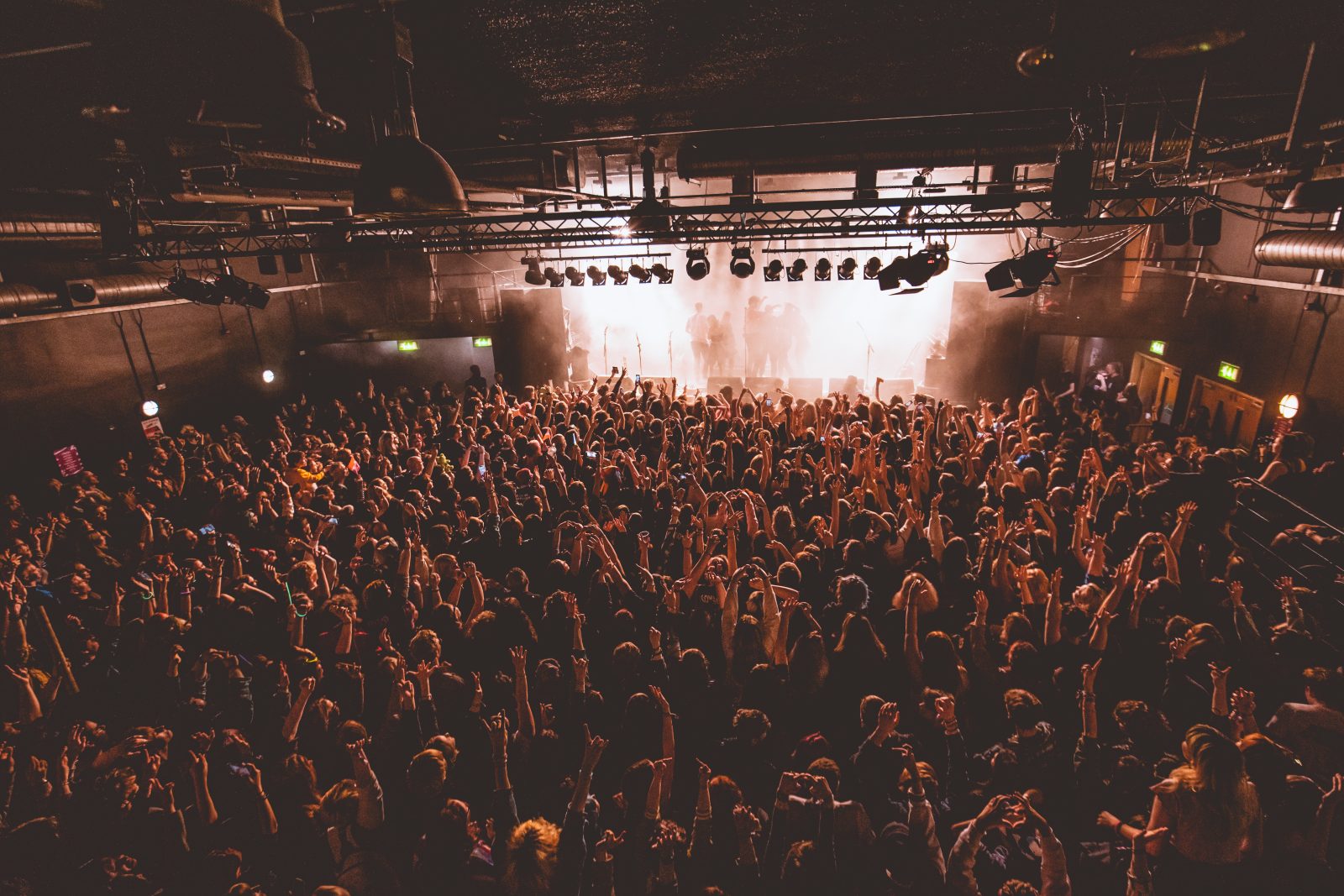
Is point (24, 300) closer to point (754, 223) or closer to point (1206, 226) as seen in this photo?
point (754, 223)

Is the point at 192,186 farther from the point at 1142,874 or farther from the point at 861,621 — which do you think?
the point at 1142,874

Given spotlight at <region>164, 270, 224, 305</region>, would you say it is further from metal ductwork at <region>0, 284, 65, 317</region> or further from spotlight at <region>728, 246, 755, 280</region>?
spotlight at <region>728, 246, 755, 280</region>

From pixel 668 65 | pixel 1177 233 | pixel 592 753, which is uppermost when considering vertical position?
pixel 668 65

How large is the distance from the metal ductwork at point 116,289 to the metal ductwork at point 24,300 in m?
0.20

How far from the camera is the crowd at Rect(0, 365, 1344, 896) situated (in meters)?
2.31

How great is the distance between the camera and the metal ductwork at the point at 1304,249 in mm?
5828

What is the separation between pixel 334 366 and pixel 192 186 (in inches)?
343

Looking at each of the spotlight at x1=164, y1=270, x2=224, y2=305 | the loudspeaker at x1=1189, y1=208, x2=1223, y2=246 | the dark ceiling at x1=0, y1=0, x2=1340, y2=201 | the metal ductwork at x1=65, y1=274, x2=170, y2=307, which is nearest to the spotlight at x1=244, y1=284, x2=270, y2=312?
the spotlight at x1=164, y1=270, x2=224, y2=305

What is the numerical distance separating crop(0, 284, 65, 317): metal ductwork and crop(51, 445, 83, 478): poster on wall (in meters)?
2.07

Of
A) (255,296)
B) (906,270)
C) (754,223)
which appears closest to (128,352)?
(255,296)

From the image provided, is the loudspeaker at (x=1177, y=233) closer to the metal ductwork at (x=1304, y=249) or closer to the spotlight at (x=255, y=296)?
the metal ductwork at (x=1304, y=249)

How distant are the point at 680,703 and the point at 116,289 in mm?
10621

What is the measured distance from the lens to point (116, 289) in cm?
884

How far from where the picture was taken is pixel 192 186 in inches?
212
